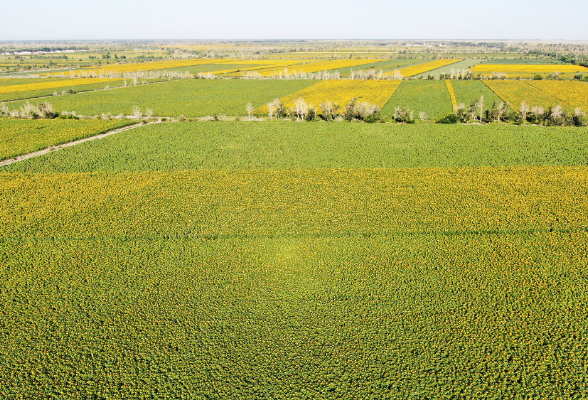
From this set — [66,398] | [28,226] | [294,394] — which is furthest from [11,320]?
[294,394]

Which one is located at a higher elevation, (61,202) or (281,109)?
(281,109)

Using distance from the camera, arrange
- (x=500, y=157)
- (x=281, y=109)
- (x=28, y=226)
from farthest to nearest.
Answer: (x=281, y=109) → (x=500, y=157) → (x=28, y=226)

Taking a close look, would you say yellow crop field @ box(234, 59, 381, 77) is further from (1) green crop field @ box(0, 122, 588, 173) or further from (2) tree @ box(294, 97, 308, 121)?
(1) green crop field @ box(0, 122, 588, 173)

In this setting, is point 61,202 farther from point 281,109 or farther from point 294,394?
point 281,109

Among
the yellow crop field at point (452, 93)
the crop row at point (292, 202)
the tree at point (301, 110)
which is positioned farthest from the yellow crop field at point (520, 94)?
the crop row at point (292, 202)

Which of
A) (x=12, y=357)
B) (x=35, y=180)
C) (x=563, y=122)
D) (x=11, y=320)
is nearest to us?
(x=12, y=357)

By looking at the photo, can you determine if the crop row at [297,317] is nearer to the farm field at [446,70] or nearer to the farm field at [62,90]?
the farm field at [62,90]

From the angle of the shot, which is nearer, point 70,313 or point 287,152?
point 70,313
